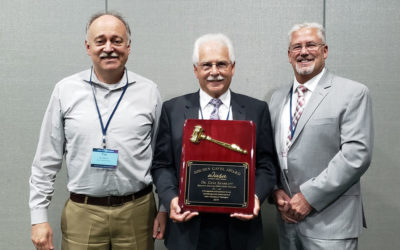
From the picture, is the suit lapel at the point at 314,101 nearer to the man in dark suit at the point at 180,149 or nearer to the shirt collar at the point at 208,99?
the man in dark suit at the point at 180,149

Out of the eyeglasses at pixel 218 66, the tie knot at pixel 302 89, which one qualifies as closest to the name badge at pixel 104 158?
the eyeglasses at pixel 218 66

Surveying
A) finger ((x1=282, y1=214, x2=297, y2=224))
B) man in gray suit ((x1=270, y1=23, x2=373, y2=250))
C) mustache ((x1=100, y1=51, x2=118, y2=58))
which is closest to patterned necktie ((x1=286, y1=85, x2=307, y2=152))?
man in gray suit ((x1=270, y1=23, x2=373, y2=250))

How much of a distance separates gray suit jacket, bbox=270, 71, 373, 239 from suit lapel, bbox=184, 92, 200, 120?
0.51 m

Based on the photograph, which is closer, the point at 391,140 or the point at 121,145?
the point at 121,145

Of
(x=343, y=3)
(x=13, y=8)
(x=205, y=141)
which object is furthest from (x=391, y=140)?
(x=13, y=8)

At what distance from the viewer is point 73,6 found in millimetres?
2445

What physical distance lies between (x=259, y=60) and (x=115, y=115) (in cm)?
116

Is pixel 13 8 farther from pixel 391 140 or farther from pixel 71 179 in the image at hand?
pixel 391 140

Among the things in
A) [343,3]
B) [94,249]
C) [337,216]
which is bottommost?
[94,249]

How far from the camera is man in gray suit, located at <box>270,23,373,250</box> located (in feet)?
5.56

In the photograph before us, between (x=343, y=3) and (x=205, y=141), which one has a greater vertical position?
(x=343, y=3)

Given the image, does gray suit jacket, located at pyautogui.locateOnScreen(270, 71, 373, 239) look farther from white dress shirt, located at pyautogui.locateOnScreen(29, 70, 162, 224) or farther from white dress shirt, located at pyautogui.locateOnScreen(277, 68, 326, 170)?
white dress shirt, located at pyautogui.locateOnScreen(29, 70, 162, 224)

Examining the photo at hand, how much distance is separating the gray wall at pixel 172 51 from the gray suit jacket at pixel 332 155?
0.77 m

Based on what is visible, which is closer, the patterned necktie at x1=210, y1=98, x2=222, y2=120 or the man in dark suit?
the man in dark suit
